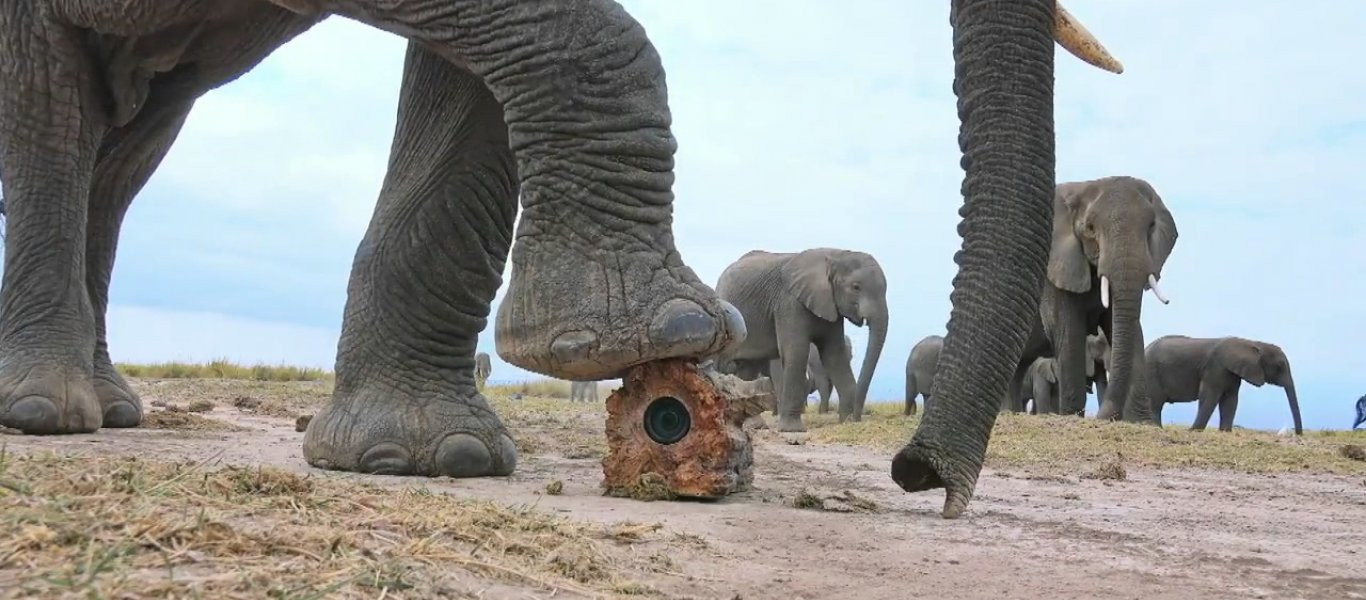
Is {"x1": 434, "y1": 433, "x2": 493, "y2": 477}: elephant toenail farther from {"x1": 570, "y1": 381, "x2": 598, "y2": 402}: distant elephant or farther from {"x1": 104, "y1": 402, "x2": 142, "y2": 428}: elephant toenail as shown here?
{"x1": 570, "y1": 381, "x2": 598, "y2": 402}: distant elephant

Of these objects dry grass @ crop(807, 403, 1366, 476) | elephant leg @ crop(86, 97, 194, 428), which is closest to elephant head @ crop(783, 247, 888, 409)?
dry grass @ crop(807, 403, 1366, 476)

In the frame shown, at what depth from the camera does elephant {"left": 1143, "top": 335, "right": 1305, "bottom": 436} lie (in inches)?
751

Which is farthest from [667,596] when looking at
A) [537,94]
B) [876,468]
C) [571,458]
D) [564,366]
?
[876,468]

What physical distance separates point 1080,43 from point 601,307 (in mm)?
1437

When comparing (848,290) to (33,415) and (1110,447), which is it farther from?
(33,415)

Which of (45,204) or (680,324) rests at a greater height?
(45,204)

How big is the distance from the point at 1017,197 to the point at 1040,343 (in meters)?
14.4

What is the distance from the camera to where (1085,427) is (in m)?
10.1

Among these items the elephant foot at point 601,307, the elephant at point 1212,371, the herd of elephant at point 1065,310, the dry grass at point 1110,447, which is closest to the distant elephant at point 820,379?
the herd of elephant at point 1065,310

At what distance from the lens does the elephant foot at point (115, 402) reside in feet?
21.2

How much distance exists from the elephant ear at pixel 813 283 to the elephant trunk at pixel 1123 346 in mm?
3106

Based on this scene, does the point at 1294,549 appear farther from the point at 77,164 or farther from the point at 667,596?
the point at 77,164

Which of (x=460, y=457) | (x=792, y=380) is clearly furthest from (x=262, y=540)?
(x=792, y=380)

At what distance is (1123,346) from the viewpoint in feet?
42.5
